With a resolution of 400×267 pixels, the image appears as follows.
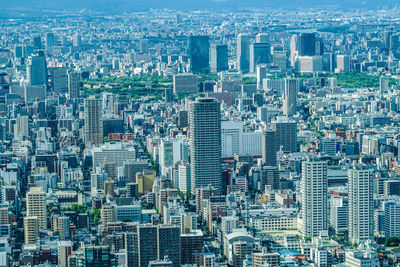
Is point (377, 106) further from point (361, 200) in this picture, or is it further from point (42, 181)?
point (361, 200)

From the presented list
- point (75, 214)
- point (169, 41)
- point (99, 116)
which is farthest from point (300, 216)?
point (169, 41)

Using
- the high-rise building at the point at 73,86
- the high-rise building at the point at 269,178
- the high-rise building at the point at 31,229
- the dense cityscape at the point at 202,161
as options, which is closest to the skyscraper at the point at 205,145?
the dense cityscape at the point at 202,161

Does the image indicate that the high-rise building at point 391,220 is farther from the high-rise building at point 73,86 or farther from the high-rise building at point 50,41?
the high-rise building at point 50,41

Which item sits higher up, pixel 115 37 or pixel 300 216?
pixel 115 37

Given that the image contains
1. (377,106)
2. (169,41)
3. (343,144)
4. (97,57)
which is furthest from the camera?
(169,41)

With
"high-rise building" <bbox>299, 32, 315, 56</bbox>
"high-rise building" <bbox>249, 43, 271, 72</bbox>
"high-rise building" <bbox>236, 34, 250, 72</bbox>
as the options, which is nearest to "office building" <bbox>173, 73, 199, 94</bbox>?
"high-rise building" <bbox>236, 34, 250, 72</bbox>

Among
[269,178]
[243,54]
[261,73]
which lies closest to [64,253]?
[269,178]
